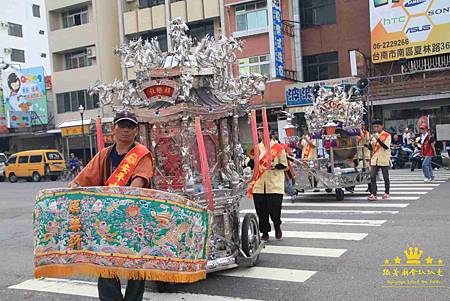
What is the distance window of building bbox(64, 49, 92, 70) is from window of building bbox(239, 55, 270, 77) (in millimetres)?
12330

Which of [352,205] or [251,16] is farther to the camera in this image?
[251,16]

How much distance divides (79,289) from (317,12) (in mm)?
21783

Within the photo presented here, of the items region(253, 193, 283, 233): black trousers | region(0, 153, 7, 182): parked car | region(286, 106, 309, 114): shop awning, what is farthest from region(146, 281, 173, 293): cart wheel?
region(0, 153, 7, 182): parked car

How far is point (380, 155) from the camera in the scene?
10.8m

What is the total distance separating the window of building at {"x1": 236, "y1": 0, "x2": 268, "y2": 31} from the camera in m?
25.2

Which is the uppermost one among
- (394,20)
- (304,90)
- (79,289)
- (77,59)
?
(77,59)

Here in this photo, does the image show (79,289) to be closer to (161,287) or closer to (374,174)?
(161,287)

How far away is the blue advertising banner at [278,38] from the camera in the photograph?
876 inches

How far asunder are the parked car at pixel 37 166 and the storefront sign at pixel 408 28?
1751cm

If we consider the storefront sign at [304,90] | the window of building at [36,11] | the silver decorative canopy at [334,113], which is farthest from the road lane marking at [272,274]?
the window of building at [36,11]

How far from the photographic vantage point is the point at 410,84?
20.5m

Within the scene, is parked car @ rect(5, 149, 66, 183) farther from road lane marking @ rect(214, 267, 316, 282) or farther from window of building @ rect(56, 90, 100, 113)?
road lane marking @ rect(214, 267, 316, 282)

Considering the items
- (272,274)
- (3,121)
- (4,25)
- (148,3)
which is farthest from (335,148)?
(4,25)

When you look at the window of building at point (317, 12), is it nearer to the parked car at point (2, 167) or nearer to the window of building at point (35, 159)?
the window of building at point (35, 159)
